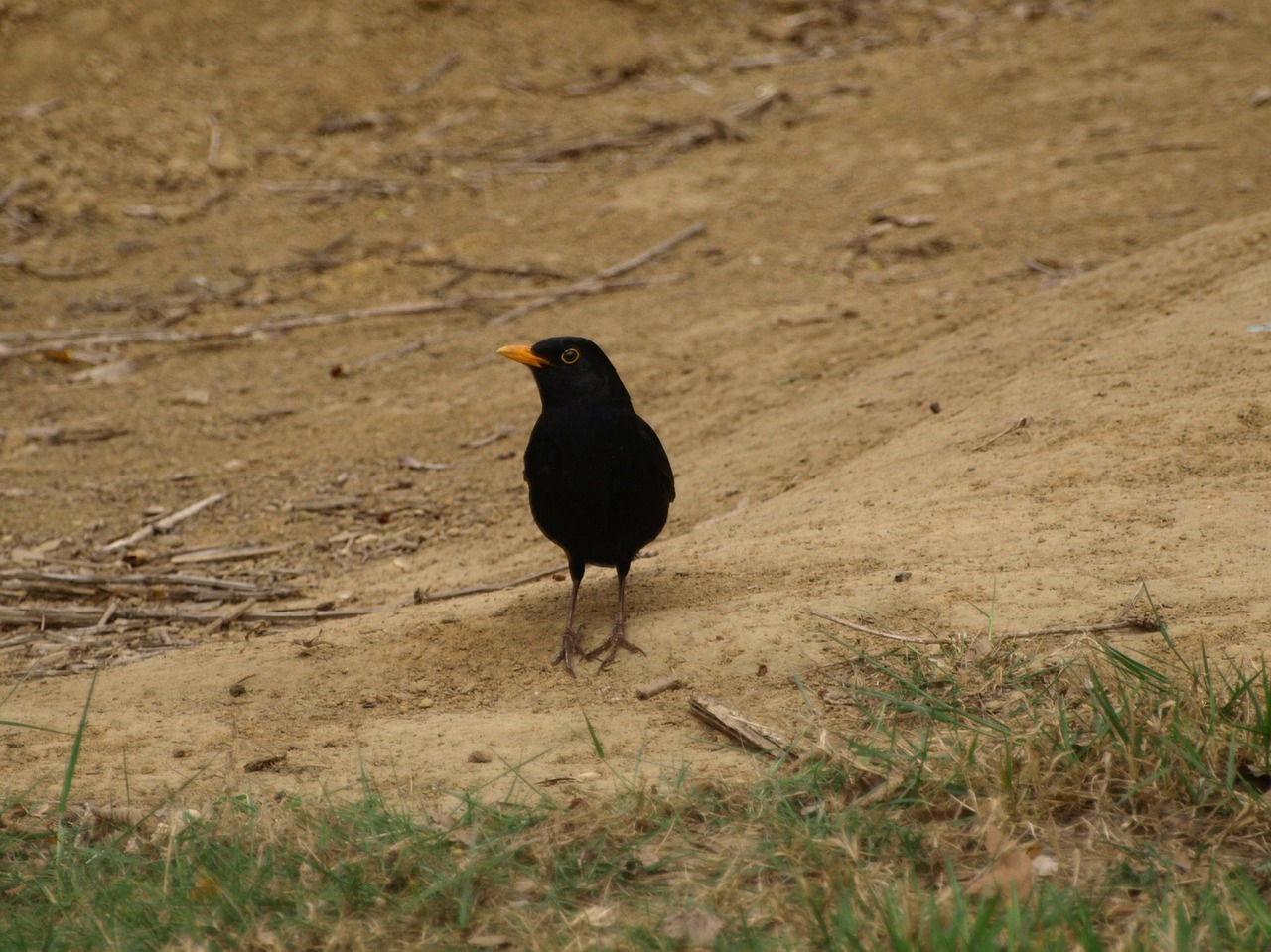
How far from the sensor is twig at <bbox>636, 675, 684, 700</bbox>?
13.0ft

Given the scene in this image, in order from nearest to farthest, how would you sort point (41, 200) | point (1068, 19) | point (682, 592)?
point (682, 592) → point (41, 200) → point (1068, 19)

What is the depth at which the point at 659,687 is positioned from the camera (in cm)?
397

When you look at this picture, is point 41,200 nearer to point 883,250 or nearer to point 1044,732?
point 883,250

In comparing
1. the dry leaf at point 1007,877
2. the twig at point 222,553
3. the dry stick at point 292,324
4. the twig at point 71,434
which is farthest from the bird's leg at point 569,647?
the dry stick at point 292,324

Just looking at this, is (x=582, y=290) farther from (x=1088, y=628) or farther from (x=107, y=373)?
(x=1088, y=628)

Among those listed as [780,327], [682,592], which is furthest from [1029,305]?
[682,592]

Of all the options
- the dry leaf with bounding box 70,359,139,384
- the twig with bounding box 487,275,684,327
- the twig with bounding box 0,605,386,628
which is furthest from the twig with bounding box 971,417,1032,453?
the dry leaf with bounding box 70,359,139,384

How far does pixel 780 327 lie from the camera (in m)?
8.45

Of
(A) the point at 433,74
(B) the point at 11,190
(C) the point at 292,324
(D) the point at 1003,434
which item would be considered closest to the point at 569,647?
(D) the point at 1003,434

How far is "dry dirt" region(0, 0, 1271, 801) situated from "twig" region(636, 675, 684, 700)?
41 millimetres

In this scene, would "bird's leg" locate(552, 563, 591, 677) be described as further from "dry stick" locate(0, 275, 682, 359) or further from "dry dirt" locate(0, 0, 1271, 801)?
"dry stick" locate(0, 275, 682, 359)

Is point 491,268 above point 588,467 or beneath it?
beneath

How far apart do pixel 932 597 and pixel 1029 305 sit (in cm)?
393

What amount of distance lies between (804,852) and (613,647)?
1431 millimetres
